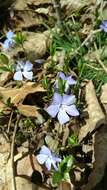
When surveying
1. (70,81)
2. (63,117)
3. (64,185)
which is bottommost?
(64,185)

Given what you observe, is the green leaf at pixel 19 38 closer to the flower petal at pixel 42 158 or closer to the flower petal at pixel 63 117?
the flower petal at pixel 63 117

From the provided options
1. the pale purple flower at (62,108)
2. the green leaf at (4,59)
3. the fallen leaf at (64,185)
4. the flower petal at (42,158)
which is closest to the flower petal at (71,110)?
the pale purple flower at (62,108)

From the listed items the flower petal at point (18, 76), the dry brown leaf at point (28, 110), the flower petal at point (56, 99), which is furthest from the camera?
the flower petal at point (18, 76)

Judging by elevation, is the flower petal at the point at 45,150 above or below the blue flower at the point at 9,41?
below

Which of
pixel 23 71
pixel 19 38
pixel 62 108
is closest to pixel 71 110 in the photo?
pixel 62 108

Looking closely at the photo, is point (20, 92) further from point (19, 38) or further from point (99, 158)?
point (99, 158)

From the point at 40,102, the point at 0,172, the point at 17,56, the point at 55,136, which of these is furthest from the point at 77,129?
the point at 17,56

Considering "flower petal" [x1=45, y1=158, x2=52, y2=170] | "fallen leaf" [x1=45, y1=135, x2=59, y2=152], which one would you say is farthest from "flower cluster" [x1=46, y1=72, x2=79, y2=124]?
"flower petal" [x1=45, y1=158, x2=52, y2=170]
